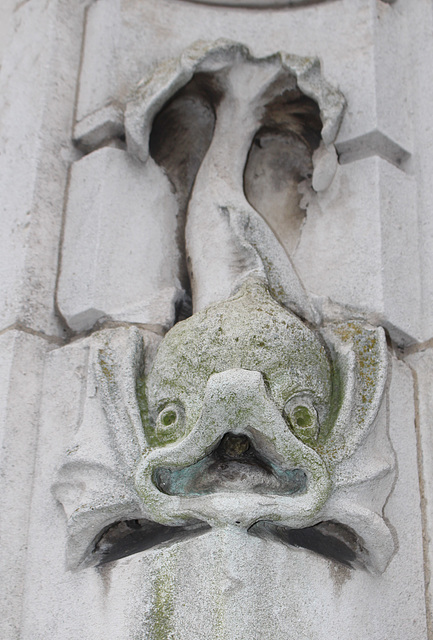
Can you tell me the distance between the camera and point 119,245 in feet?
Result: 6.88

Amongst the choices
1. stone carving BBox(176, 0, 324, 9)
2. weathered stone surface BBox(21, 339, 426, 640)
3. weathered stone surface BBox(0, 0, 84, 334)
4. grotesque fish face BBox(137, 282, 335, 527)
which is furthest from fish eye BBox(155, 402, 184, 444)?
stone carving BBox(176, 0, 324, 9)

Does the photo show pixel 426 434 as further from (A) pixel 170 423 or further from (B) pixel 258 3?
(B) pixel 258 3

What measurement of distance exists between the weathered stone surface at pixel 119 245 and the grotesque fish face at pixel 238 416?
0.27 m

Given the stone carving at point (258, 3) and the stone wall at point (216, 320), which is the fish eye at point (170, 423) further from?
the stone carving at point (258, 3)

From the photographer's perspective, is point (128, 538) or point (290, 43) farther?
point (290, 43)

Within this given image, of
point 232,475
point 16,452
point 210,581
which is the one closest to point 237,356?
point 232,475

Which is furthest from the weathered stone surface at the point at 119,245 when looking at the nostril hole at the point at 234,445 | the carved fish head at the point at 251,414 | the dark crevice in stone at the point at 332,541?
the dark crevice in stone at the point at 332,541

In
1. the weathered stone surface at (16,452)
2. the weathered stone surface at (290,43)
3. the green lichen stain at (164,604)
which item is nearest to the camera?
the green lichen stain at (164,604)

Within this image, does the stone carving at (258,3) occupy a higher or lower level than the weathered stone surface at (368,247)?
higher

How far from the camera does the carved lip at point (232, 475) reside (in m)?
1.66

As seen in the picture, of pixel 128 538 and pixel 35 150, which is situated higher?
pixel 35 150

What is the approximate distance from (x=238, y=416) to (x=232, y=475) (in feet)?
0.50

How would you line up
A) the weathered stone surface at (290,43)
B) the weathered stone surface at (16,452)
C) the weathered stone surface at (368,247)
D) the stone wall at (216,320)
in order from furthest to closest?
the weathered stone surface at (290,43), the weathered stone surface at (368,247), the weathered stone surface at (16,452), the stone wall at (216,320)

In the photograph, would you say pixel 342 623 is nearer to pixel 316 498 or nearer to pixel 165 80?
pixel 316 498
